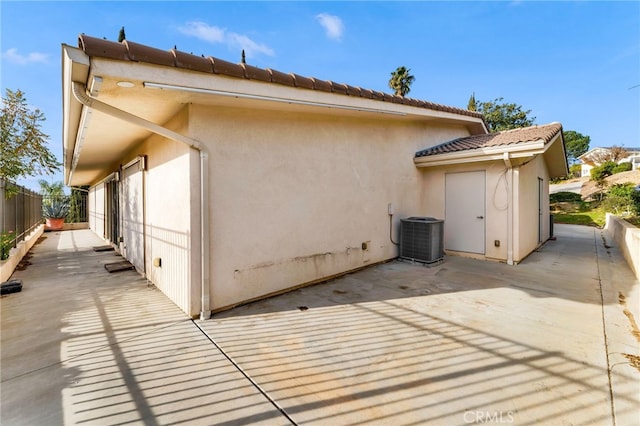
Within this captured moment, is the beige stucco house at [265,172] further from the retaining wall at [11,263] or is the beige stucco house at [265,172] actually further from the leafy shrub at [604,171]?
the leafy shrub at [604,171]

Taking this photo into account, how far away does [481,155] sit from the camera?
6.91 m

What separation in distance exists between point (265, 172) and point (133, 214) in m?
4.39

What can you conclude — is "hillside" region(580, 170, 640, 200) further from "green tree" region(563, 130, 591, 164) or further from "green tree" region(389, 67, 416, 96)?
"green tree" region(563, 130, 591, 164)

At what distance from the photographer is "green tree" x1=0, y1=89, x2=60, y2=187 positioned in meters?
8.13

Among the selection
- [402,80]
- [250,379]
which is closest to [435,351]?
[250,379]

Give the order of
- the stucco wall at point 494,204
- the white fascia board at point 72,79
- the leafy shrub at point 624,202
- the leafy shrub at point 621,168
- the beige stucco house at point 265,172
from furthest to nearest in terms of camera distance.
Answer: the leafy shrub at point 621,168
the leafy shrub at point 624,202
the stucco wall at point 494,204
the beige stucco house at point 265,172
the white fascia board at point 72,79

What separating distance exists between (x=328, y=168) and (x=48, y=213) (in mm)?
20477

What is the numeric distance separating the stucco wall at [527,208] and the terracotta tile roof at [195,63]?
16.7ft

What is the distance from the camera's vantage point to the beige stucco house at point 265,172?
11.2 feet

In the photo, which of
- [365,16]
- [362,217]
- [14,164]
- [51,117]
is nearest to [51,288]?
[14,164]

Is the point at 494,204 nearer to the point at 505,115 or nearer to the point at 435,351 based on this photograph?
the point at 435,351

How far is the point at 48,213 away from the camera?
1703cm

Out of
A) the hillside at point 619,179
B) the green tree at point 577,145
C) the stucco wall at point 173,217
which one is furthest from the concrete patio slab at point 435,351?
the green tree at point 577,145

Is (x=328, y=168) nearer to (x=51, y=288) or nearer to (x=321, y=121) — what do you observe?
(x=321, y=121)
